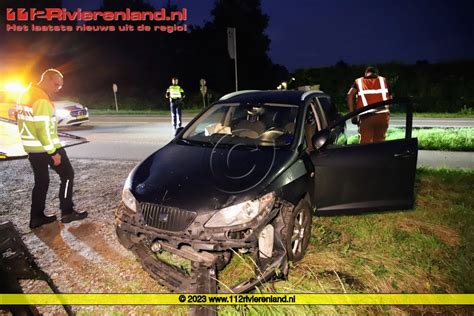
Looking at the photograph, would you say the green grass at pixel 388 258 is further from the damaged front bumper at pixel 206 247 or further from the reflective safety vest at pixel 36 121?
the reflective safety vest at pixel 36 121

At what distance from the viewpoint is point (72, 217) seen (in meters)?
4.46

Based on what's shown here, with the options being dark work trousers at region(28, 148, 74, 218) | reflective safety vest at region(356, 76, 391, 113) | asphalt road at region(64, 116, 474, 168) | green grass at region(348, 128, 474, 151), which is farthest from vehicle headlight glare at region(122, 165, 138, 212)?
green grass at region(348, 128, 474, 151)

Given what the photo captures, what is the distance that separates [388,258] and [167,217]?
2116 mm

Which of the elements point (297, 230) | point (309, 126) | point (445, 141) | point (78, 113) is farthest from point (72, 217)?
point (78, 113)

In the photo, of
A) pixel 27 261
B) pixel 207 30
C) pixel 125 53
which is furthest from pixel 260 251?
pixel 125 53

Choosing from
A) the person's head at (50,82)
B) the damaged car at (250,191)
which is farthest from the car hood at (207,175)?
the person's head at (50,82)

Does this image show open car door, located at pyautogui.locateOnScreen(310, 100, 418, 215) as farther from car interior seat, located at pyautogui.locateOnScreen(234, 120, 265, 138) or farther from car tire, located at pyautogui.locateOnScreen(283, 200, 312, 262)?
car interior seat, located at pyautogui.locateOnScreen(234, 120, 265, 138)

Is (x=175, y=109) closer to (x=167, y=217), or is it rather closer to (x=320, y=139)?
(x=320, y=139)

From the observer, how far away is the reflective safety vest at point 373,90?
5.41m

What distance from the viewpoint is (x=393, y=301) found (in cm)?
278

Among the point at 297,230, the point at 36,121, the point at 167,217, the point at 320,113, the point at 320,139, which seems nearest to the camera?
the point at 167,217

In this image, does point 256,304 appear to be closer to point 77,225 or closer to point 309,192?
point 309,192

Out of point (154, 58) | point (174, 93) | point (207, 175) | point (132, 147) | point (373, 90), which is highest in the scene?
point (154, 58)

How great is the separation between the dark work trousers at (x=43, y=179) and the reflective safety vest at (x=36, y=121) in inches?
4.9
